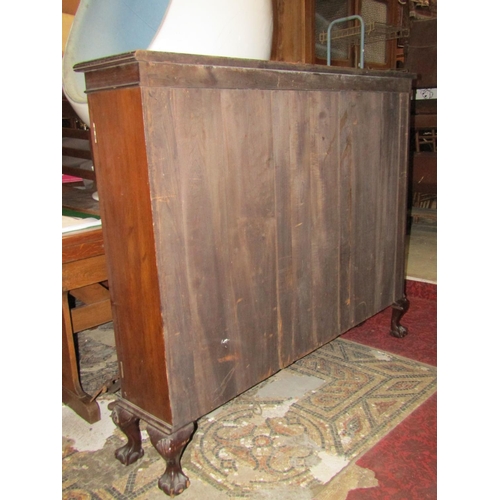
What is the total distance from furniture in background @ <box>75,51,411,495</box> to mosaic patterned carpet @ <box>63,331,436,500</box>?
87 millimetres

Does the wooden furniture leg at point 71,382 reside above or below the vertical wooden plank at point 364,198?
below

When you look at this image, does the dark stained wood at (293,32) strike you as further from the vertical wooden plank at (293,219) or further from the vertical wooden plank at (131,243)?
the vertical wooden plank at (131,243)

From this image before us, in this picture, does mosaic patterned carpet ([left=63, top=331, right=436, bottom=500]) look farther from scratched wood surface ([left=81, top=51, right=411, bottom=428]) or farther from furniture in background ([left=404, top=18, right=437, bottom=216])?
furniture in background ([left=404, top=18, right=437, bottom=216])

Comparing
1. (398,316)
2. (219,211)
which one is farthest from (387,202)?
(219,211)

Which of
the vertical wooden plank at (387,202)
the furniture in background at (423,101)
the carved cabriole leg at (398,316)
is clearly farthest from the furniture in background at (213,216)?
the furniture in background at (423,101)

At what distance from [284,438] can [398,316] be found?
0.92 meters

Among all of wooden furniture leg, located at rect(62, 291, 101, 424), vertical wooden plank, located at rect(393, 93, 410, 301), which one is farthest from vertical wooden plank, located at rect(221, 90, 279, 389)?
vertical wooden plank, located at rect(393, 93, 410, 301)

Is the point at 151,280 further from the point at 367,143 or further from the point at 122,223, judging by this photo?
the point at 367,143

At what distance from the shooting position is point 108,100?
1178 mm

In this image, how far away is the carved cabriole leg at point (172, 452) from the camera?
4.21 feet

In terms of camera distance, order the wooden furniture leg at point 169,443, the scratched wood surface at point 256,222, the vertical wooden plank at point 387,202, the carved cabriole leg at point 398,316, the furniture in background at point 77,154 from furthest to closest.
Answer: the furniture in background at point 77,154 < the carved cabriole leg at point 398,316 < the vertical wooden plank at point 387,202 < the wooden furniture leg at point 169,443 < the scratched wood surface at point 256,222

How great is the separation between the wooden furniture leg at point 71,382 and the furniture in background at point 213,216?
0.29 metres

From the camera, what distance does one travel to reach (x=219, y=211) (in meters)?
1.28

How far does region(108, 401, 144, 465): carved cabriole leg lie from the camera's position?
1433 millimetres
